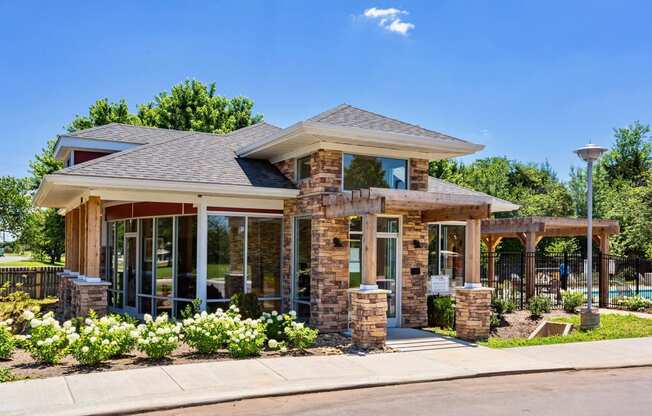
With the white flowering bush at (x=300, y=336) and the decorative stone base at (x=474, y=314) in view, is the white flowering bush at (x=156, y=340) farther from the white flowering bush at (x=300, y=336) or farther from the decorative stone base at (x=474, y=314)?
the decorative stone base at (x=474, y=314)

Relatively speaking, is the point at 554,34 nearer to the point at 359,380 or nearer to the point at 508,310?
the point at 508,310

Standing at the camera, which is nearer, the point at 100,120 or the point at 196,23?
the point at 196,23

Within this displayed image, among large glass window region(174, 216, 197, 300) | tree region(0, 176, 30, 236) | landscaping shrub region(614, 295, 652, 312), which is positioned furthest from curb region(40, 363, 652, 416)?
tree region(0, 176, 30, 236)

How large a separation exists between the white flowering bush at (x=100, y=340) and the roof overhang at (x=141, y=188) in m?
2.80

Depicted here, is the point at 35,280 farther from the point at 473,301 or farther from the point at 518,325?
the point at 518,325

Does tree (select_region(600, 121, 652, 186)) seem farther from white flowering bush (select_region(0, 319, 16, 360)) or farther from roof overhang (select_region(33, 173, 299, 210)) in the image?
white flowering bush (select_region(0, 319, 16, 360))

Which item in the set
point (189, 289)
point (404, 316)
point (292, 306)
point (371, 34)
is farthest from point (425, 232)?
point (371, 34)

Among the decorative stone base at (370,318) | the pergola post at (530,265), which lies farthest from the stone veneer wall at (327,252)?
the pergola post at (530,265)

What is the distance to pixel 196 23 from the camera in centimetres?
1529

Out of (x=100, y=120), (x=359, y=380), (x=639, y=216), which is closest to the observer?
(x=359, y=380)

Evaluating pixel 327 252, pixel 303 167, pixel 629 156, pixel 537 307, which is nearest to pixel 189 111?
pixel 303 167

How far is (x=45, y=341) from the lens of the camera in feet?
29.0

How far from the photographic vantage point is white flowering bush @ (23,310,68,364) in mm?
8961

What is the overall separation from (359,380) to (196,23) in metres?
10.8
